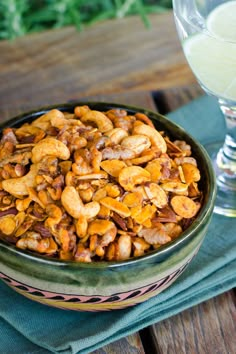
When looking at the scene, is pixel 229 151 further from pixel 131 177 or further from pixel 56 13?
pixel 56 13

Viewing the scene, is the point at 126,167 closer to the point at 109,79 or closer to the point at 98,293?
the point at 98,293

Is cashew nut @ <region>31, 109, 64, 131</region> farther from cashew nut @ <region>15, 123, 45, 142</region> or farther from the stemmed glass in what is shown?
the stemmed glass

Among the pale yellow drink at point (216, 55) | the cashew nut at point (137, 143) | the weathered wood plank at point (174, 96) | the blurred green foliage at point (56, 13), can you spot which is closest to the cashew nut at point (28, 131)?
the cashew nut at point (137, 143)

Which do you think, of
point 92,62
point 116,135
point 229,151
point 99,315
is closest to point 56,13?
point 92,62

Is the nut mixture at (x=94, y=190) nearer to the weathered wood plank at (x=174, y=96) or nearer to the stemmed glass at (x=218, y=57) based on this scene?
the stemmed glass at (x=218, y=57)

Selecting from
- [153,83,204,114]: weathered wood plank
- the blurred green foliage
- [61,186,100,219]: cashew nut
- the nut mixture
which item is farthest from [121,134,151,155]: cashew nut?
the blurred green foliage
